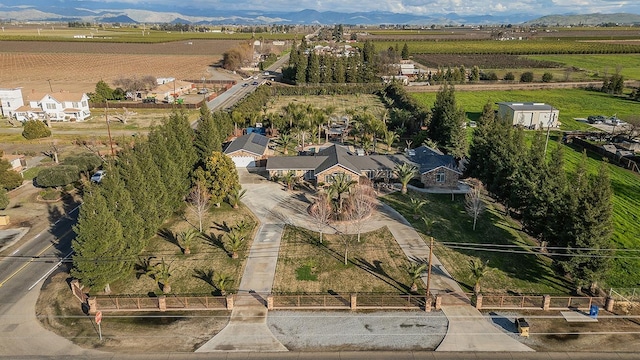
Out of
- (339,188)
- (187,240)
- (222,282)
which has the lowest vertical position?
(222,282)

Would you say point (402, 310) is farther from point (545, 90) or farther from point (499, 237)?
point (545, 90)

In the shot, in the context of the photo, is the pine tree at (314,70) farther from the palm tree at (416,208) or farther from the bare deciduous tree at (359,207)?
the palm tree at (416,208)

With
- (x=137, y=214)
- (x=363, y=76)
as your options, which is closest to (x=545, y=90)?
(x=363, y=76)

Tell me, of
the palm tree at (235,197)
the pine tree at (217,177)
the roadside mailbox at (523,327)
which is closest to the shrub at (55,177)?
the pine tree at (217,177)

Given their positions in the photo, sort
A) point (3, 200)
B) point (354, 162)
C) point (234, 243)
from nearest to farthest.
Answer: point (234, 243)
point (3, 200)
point (354, 162)

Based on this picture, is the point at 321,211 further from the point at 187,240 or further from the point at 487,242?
the point at 487,242

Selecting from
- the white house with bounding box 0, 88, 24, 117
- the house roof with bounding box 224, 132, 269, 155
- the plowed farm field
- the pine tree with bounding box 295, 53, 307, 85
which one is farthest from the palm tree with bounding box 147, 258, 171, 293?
the plowed farm field

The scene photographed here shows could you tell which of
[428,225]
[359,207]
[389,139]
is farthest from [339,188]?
[389,139]
